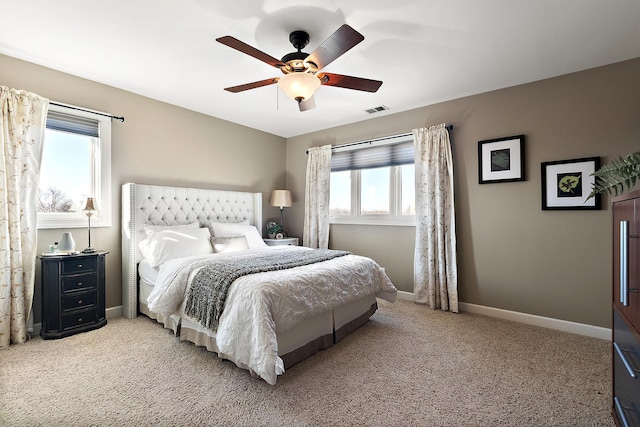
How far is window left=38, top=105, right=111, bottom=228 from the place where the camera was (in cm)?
299

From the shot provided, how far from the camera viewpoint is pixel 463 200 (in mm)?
3615

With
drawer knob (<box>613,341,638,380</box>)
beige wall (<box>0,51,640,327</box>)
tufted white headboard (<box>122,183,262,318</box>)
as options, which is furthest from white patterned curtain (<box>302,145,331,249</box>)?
drawer knob (<box>613,341,638,380</box>)

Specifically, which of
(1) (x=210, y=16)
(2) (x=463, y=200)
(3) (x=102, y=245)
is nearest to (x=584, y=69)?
(2) (x=463, y=200)

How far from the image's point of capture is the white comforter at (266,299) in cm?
195

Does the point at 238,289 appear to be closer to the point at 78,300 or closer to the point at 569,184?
the point at 78,300

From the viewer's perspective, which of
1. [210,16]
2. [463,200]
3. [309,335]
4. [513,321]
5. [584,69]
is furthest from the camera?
[463,200]

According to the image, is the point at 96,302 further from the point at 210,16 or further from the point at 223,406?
the point at 210,16

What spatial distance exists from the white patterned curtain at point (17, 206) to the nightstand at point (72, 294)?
14cm

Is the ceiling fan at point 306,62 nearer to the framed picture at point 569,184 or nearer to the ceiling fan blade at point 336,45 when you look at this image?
the ceiling fan blade at point 336,45

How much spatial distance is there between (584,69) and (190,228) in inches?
179

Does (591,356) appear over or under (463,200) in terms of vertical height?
under

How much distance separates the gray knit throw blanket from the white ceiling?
1877 millimetres

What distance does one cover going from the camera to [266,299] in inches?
81.3

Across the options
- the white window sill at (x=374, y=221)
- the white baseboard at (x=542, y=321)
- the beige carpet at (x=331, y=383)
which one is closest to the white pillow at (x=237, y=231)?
the white window sill at (x=374, y=221)
